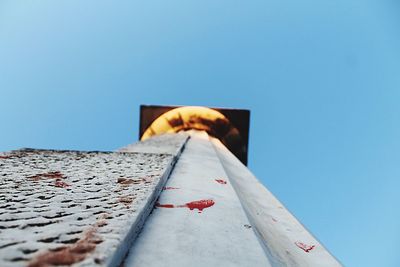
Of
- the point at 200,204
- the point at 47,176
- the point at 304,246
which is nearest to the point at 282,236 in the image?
the point at 304,246

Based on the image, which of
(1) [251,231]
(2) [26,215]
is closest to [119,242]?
(2) [26,215]

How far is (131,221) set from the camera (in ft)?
2.60

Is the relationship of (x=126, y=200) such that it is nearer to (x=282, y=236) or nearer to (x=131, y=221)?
(x=131, y=221)

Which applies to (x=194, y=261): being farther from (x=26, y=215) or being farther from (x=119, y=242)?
(x=26, y=215)

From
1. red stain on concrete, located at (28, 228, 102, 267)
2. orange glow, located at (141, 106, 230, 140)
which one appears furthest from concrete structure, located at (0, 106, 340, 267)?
orange glow, located at (141, 106, 230, 140)

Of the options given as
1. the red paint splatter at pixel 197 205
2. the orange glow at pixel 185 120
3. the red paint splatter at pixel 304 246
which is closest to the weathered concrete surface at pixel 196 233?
the red paint splatter at pixel 197 205

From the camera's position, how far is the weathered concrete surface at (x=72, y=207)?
0.63 metres

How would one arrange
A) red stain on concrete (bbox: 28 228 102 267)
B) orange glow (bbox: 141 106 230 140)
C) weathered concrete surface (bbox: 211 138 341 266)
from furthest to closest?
orange glow (bbox: 141 106 230 140), weathered concrete surface (bbox: 211 138 341 266), red stain on concrete (bbox: 28 228 102 267)

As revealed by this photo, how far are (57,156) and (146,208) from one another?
0.96m

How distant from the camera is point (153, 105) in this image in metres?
5.81

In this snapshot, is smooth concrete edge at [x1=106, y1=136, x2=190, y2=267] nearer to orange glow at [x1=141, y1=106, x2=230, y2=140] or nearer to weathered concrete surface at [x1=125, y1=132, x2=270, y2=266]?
weathered concrete surface at [x1=125, y1=132, x2=270, y2=266]

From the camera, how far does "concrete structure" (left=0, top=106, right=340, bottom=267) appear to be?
675 mm

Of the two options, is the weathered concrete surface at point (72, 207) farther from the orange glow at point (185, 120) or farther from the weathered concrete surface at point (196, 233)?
the orange glow at point (185, 120)

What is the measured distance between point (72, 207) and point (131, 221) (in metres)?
0.18
